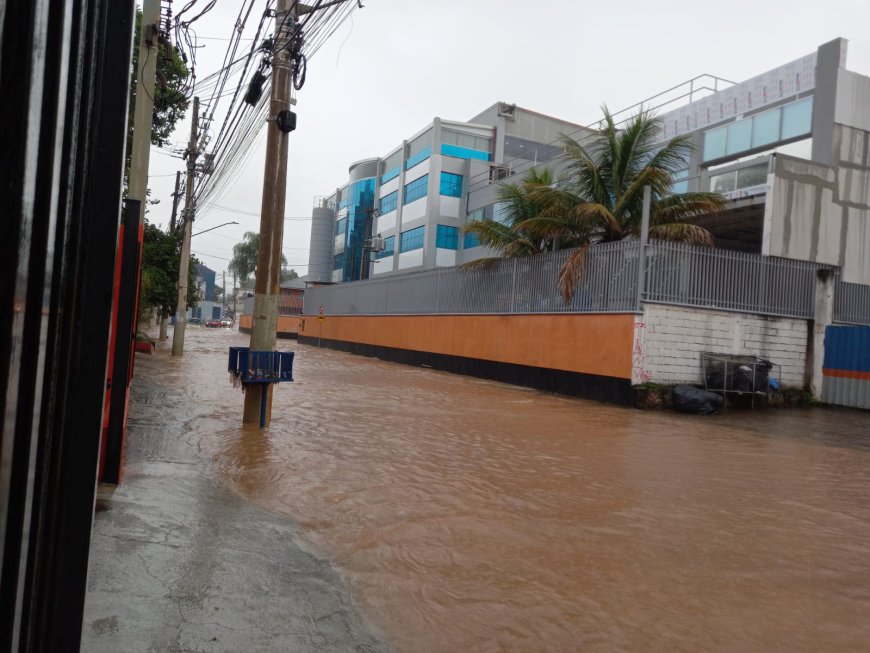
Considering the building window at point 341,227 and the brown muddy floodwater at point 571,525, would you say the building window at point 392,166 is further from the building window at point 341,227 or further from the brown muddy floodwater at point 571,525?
the brown muddy floodwater at point 571,525

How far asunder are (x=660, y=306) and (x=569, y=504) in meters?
9.72

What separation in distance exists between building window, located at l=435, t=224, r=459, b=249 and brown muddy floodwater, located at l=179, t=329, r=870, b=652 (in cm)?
3047

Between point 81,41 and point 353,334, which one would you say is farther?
point 353,334

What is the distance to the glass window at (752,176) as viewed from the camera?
1941cm

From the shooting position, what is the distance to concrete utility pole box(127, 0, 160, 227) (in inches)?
406

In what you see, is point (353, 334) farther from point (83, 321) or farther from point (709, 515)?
point (83, 321)

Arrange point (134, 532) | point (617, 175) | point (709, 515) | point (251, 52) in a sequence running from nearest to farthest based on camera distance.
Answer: point (134, 532), point (709, 515), point (251, 52), point (617, 175)

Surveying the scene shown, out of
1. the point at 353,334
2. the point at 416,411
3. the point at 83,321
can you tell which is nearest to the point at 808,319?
the point at 416,411

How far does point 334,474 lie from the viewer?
6793 millimetres

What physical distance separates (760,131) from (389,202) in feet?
103

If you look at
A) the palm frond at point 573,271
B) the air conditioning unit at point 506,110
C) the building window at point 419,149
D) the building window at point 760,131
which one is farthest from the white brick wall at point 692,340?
the air conditioning unit at point 506,110

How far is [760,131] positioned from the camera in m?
20.8

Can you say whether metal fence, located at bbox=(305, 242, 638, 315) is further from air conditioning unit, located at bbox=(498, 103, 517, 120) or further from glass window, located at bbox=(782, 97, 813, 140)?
air conditioning unit, located at bbox=(498, 103, 517, 120)

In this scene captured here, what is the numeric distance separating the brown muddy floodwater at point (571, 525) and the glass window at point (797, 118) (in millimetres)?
11050
